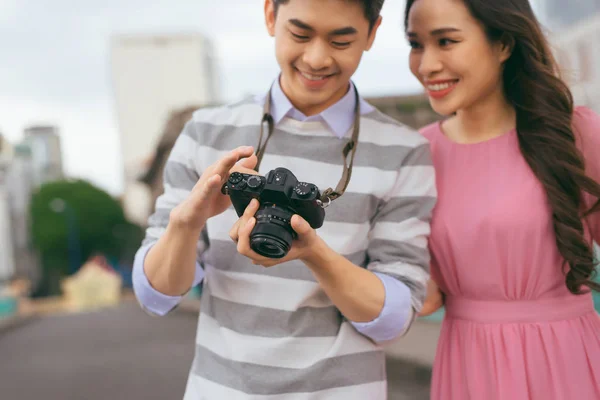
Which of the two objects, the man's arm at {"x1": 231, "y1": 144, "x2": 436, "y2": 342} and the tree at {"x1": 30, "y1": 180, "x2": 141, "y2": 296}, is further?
the tree at {"x1": 30, "y1": 180, "x2": 141, "y2": 296}

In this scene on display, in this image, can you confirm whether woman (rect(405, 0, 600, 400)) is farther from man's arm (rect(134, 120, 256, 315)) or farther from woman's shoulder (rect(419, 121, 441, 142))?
man's arm (rect(134, 120, 256, 315))

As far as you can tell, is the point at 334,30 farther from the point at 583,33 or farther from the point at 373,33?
the point at 583,33

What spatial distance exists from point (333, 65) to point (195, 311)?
12.2 meters

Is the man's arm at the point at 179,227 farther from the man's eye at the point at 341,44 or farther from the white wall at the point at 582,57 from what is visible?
the white wall at the point at 582,57

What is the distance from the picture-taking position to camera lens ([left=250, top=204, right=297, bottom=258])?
138 cm

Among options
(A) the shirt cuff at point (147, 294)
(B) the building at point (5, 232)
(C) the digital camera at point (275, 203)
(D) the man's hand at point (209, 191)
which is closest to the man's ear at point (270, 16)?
(D) the man's hand at point (209, 191)

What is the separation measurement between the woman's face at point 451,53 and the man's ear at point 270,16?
19.6 inches

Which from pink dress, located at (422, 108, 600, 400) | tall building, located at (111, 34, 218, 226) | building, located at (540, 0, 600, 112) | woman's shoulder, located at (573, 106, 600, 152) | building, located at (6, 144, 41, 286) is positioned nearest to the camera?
pink dress, located at (422, 108, 600, 400)

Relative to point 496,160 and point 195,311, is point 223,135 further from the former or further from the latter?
point 195,311

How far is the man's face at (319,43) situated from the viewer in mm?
1692

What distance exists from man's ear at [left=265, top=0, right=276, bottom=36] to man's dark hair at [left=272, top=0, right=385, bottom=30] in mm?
42

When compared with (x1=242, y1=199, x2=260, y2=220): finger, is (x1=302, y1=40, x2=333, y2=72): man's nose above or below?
above

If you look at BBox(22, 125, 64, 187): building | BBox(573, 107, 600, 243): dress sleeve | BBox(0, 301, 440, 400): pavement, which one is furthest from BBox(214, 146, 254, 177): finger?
BBox(22, 125, 64, 187): building

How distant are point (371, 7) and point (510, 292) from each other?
980 millimetres
